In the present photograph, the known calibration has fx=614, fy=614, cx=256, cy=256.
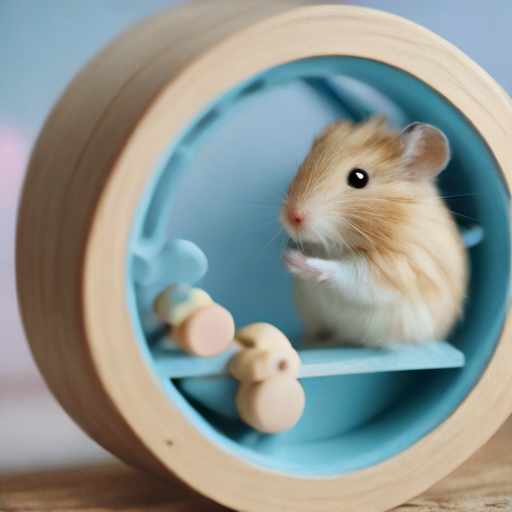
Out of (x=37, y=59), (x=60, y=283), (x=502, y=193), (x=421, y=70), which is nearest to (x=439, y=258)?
(x=502, y=193)

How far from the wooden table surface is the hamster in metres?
0.24

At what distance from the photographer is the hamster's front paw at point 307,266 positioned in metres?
0.79

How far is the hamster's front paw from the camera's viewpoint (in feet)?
2.60

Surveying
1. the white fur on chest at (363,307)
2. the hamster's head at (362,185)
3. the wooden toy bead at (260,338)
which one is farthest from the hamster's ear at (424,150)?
the wooden toy bead at (260,338)

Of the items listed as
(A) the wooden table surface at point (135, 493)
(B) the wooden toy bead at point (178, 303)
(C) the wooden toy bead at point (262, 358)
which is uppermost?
(B) the wooden toy bead at point (178, 303)

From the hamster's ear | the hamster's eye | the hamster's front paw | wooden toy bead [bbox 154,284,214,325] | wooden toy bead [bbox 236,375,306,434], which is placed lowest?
wooden toy bead [bbox 236,375,306,434]

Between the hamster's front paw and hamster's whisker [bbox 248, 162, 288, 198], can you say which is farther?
hamster's whisker [bbox 248, 162, 288, 198]

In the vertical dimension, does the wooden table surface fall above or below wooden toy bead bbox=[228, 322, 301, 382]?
below

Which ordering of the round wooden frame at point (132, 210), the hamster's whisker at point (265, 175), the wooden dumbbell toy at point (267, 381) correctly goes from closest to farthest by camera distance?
1. the round wooden frame at point (132, 210)
2. the wooden dumbbell toy at point (267, 381)
3. the hamster's whisker at point (265, 175)

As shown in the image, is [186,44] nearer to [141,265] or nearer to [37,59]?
[141,265]

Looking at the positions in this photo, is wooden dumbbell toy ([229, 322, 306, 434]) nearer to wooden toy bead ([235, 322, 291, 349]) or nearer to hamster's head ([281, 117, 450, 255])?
wooden toy bead ([235, 322, 291, 349])

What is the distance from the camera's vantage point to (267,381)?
75cm

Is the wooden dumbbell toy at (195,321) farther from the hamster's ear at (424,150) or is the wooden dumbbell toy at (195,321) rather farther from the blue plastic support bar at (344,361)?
the hamster's ear at (424,150)

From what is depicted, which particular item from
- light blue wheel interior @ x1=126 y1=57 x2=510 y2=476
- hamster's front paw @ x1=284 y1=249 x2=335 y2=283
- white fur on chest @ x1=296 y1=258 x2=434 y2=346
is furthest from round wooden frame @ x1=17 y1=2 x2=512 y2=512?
hamster's front paw @ x1=284 y1=249 x2=335 y2=283
